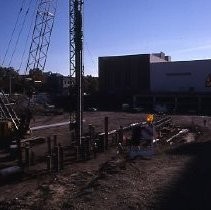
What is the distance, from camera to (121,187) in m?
15.3

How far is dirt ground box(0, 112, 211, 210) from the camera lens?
1312 centimetres

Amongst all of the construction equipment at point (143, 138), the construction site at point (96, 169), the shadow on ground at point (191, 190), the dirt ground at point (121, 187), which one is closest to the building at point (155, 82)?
the construction site at point (96, 169)

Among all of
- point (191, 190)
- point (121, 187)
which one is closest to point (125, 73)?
point (121, 187)

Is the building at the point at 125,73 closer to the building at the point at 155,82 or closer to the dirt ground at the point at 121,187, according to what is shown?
the building at the point at 155,82

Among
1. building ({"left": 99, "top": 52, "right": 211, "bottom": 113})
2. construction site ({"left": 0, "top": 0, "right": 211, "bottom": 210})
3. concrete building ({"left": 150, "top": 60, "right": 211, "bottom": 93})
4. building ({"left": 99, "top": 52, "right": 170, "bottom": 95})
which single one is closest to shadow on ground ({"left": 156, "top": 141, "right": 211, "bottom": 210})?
construction site ({"left": 0, "top": 0, "right": 211, "bottom": 210})

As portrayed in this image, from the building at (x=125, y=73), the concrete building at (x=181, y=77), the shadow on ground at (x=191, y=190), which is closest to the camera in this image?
the shadow on ground at (x=191, y=190)

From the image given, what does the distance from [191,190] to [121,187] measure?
7.51 ft

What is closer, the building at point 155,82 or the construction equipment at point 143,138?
the construction equipment at point 143,138

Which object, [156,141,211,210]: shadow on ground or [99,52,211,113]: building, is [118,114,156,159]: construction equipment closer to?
[156,141,211,210]: shadow on ground

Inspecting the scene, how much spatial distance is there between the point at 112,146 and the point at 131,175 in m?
10.7

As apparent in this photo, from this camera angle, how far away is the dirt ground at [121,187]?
517 inches

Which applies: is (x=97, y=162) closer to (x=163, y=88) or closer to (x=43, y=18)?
(x=43, y=18)

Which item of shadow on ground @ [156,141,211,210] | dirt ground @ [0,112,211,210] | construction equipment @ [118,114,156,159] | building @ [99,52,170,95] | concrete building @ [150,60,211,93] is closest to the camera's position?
shadow on ground @ [156,141,211,210]

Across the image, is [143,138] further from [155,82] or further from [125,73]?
[125,73]
